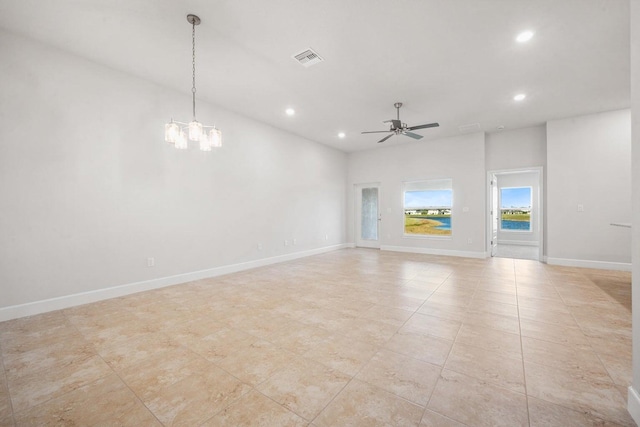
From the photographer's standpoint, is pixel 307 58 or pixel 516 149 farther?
pixel 516 149

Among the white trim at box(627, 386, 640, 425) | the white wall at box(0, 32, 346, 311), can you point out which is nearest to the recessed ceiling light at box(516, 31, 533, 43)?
the white trim at box(627, 386, 640, 425)

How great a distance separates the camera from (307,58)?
11.0 ft

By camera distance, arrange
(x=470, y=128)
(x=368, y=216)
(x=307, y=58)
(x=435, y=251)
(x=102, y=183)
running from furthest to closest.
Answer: (x=368, y=216) → (x=435, y=251) → (x=470, y=128) → (x=102, y=183) → (x=307, y=58)

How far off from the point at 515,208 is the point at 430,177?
4.68 meters

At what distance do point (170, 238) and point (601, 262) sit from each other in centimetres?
834

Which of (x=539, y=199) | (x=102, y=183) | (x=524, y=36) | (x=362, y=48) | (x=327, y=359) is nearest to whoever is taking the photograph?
(x=327, y=359)

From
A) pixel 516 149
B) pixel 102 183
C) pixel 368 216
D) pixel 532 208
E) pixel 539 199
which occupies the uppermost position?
pixel 516 149

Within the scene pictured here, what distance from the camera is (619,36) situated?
2.92 m

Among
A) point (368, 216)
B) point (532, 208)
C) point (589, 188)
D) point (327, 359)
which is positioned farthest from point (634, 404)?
point (532, 208)

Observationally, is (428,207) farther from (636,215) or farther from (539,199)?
(636,215)

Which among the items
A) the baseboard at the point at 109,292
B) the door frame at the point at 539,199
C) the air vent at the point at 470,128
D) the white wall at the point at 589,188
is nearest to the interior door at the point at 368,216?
the air vent at the point at 470,128

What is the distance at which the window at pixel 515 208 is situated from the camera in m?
9.14

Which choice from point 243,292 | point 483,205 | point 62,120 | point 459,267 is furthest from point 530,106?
point 62,120

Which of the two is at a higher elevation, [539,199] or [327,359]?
[539,199]
